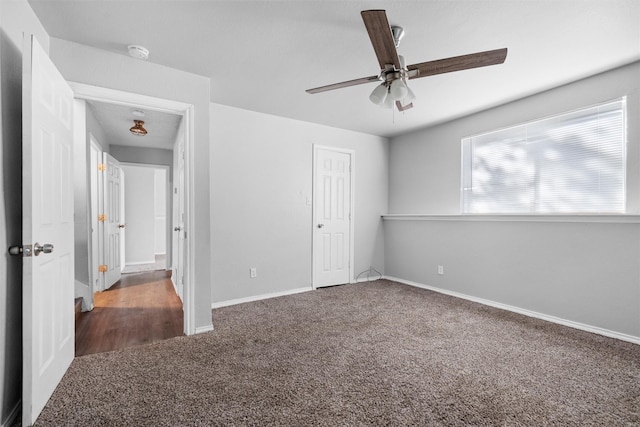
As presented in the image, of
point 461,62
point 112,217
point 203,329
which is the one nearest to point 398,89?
point 461,62

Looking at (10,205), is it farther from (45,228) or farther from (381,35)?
(381,35)

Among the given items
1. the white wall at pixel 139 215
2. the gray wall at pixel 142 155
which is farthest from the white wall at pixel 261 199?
the white wall at pixel 139 215

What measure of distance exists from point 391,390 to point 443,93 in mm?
2895

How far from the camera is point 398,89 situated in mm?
1999

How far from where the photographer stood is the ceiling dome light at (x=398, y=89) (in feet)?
6.50

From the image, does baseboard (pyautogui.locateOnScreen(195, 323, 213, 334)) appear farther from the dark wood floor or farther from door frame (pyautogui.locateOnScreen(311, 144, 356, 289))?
door frame (pyautogui.locateOnScreen(311, 144, 356, 289))

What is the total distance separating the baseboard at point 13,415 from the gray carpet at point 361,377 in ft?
0.48

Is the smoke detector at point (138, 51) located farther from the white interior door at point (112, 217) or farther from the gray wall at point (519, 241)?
the gray wall at point (519, 241)

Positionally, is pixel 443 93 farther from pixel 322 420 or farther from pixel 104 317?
pixel 104 317

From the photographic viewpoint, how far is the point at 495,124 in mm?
3676

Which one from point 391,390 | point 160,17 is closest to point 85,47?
point 160,17

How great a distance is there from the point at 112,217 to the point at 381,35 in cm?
484

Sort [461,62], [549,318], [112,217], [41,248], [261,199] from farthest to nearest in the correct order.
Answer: [112,217]
[261,199]
[549,318]
[461,62]
[41,248]

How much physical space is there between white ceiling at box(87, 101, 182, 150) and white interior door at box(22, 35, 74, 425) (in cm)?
107
